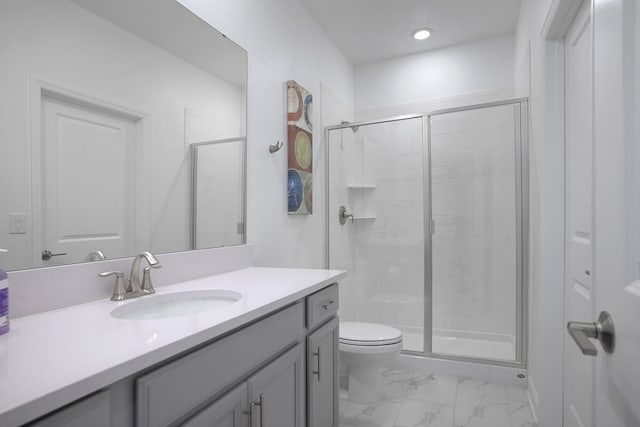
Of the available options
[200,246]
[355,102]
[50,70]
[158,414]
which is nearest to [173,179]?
[200,246]

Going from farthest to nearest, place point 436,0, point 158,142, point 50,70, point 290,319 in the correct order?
point 436,0
point 158,142
point 290,319
point 50,70

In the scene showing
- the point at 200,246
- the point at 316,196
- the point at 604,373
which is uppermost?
the point at 316,196

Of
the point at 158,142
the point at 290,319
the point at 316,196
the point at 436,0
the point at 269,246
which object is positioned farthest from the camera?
the point at 316,196

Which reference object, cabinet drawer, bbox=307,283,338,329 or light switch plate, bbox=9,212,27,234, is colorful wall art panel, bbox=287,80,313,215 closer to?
cabinet drawer, bbox=307,283,338,329

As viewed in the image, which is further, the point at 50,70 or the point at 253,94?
the point at 253,94

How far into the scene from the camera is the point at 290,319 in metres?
1.22

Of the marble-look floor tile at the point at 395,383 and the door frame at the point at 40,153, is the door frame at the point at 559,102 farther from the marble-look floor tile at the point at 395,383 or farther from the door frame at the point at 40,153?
the door frame at the point at 40,153

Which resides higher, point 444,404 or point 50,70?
point 50,70

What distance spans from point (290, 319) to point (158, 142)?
0.83m

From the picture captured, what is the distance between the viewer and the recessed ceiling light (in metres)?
2.86

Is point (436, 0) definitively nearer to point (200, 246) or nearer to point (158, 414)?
point (200, 246)

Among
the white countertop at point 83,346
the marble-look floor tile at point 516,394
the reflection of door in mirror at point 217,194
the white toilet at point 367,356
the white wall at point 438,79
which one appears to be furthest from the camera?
the white wall at point 438,79

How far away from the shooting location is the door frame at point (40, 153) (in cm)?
98

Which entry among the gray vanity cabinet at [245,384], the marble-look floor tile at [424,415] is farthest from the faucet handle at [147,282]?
the marble-look floor tile at [424,415]
